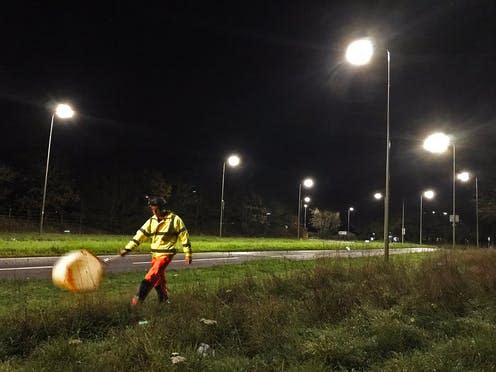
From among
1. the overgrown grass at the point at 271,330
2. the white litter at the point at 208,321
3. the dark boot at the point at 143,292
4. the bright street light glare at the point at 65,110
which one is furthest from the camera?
the bright street light glare at the point at 65,110

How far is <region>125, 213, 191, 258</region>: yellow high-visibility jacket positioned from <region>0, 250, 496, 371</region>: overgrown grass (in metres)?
0.87

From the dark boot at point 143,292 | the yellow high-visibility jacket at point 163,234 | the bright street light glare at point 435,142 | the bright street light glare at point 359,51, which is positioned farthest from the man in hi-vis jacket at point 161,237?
the bright street light glare at point 435,142

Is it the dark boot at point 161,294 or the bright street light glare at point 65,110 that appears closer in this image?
the dark boot at point 161,294

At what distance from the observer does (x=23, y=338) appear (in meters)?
5.36

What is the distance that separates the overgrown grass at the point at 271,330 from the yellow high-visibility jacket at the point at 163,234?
0.87 m

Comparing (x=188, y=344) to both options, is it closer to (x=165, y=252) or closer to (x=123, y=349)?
(x=123, y=349)

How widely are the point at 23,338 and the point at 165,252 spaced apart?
276cm

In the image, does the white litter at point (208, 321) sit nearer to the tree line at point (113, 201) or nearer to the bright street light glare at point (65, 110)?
the bright street light glare at point (65, 110)

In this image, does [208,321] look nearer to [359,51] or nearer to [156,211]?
[156,211]

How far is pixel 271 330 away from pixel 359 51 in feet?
35.0

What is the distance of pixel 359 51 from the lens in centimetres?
1389

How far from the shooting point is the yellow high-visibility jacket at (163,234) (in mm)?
7762

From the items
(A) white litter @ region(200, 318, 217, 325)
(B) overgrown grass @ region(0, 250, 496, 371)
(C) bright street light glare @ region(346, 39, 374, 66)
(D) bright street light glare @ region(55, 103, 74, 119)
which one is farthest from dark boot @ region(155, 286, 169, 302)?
(D) bright street light glare @ region(55, 103, 74, 119)

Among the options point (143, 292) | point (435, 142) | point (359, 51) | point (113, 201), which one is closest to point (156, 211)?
point (143, 292)
